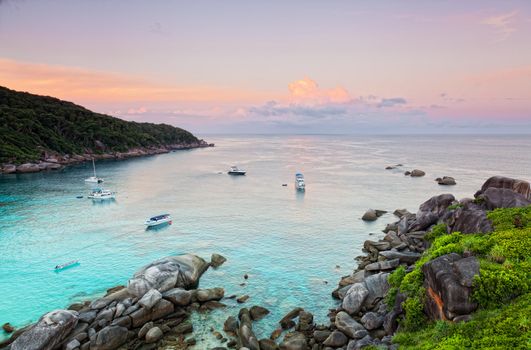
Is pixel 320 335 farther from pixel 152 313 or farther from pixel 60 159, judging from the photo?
pixel 60 159

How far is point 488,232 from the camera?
2394 cm

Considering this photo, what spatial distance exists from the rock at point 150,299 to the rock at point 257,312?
811 centimetres

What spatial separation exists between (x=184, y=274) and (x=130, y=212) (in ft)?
132

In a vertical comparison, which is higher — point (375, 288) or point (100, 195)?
point (100, 195)

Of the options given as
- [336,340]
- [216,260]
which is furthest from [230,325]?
[216,260]

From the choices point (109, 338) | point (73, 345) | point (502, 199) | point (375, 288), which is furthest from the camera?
point (502, 199)

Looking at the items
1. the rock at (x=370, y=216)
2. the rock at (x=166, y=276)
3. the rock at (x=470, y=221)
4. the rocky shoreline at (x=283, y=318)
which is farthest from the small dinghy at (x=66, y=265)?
the rock at (x=370, y=216)

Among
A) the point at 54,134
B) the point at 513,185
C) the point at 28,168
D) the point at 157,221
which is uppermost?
the point at 54,134

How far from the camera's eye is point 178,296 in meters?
28.8

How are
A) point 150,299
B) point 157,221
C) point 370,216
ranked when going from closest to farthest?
point 150,299, point 157,221, point 370,216

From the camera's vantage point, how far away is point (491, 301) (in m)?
16.6

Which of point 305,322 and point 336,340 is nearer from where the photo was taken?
point 336,340

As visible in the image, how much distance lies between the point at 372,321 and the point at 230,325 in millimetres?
11058

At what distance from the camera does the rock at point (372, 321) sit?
2339cm
